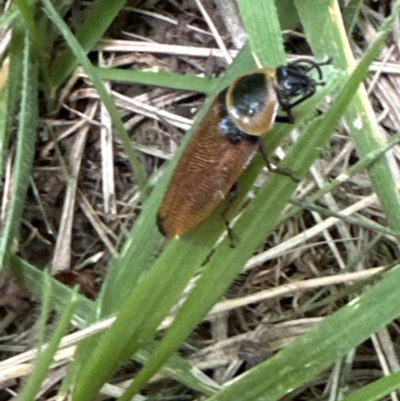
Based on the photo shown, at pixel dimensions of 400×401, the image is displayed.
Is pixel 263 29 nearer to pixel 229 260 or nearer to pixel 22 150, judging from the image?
pixel 229 260

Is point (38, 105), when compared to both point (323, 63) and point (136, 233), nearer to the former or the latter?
point (136, 233)

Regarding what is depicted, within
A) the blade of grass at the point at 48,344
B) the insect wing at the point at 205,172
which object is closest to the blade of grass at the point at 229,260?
the insect wing at the point at 205,172

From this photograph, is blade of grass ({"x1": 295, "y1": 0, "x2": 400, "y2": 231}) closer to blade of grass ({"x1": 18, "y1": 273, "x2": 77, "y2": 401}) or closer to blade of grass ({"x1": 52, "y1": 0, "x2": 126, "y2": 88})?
blade of grass ({"x1": 52, "y1": 0, "x2": 126, "y2": 88})

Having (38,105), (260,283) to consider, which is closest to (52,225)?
(38,105)

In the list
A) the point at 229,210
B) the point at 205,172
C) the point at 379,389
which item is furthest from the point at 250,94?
the point at 379,389

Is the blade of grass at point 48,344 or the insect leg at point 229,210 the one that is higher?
the insect leg at point 229,210

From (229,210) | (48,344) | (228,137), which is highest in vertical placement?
(228,137)

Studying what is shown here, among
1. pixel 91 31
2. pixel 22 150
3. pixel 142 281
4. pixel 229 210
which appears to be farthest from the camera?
pixel 91 31

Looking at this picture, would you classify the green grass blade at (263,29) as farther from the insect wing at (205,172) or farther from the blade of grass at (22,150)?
the blade of grass at (22,150)

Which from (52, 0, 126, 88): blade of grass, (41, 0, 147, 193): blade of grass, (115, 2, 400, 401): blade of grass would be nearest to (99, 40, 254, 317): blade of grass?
(115, 2, 400, 401): blade of grass
